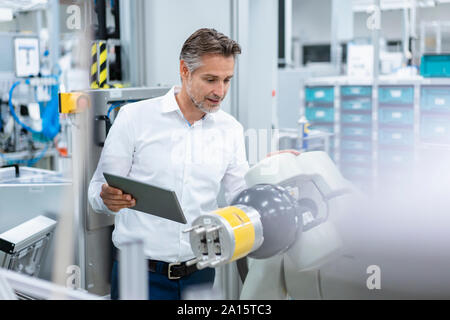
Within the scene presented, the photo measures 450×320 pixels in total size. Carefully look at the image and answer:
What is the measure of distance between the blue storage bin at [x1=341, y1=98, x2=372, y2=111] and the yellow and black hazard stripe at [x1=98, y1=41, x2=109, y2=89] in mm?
3324

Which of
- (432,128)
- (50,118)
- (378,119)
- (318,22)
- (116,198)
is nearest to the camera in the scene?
(116,198)

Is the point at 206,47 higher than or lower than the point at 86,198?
higher

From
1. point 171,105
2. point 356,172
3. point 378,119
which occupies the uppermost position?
point 171,105

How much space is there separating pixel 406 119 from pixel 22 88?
132 inches

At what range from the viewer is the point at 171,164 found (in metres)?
1.69

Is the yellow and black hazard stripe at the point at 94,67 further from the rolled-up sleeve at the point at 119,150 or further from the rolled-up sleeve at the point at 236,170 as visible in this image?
the rolled-up sleeve at the point at 236,170

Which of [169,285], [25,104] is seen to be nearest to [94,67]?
[169,285]

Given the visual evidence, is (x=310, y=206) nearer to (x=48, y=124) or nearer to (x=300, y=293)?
(x=300, y=293)

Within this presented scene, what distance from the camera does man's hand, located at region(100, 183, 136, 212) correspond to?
4.37ft

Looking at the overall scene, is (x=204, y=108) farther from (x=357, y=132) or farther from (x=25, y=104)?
(x=357, y=132)

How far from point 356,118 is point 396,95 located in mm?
455

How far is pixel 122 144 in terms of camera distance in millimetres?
1662

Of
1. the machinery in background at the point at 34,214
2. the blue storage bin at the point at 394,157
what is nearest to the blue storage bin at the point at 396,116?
the blue storage bin at the point at 394,157
